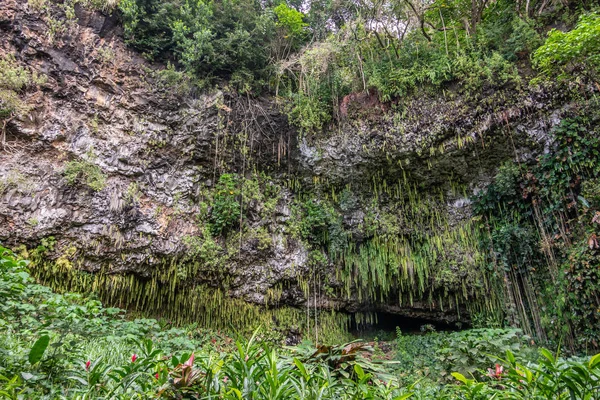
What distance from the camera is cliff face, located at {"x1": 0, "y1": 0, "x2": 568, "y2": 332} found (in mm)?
5117

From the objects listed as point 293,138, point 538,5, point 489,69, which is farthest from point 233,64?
point 538,5

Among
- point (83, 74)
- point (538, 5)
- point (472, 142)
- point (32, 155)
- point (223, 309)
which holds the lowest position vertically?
point (223, 309)

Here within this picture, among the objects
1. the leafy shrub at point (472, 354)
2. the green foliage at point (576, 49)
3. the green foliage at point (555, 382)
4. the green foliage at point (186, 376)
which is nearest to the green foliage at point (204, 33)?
the green foliage at point (576, 49)

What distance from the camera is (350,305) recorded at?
23.2 feet

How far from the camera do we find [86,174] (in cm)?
524

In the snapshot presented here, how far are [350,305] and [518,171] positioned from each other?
14.2ft

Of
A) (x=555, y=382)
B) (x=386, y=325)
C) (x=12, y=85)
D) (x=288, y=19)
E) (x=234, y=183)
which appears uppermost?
(x=288, y=19)

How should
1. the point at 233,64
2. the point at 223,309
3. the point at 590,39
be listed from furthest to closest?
the point at 233,64 → the point at 223,309 → the point at 590,39

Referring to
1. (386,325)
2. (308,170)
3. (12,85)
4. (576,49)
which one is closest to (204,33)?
(12,85)

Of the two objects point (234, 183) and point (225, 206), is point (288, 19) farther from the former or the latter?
point (225, 206)

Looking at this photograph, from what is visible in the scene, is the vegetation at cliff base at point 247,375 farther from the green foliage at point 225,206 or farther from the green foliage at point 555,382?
the green foliage at point 225,206

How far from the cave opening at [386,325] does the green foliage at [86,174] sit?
234 inches

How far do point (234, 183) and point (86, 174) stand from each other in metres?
2.60

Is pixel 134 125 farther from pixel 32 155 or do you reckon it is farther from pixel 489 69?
pixel 489 69
